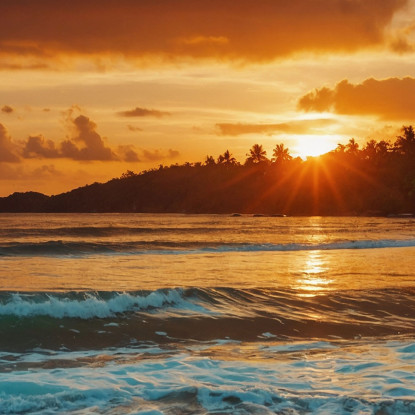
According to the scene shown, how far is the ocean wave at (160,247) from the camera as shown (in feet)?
101

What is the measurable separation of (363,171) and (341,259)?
4733 inches

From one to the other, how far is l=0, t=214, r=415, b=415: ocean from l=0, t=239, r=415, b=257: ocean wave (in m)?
7.38

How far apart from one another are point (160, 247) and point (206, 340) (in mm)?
23162

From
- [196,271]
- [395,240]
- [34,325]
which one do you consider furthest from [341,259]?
[34,325]

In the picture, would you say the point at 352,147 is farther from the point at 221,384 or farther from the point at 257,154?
the point at 221,384

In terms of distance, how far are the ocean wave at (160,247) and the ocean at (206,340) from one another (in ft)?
24.2

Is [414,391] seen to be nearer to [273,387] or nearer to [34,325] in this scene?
[273,387]

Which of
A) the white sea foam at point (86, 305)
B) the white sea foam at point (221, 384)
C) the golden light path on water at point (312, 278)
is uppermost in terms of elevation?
the white sea foam at point (86, 305)

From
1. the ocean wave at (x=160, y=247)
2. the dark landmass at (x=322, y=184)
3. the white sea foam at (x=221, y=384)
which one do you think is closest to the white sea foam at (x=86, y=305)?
the white sea foam at (x=221, y=384)

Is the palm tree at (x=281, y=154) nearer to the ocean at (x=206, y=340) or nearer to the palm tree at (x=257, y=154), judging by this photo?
the palm tree at (x=257, y=154)

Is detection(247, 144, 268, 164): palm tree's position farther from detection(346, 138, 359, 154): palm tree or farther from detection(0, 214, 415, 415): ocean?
detection(0, 214, 415, 415): ocean

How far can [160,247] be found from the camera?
114 ft

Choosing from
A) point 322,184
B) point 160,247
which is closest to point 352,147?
point 322,184

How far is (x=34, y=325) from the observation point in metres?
12.5
